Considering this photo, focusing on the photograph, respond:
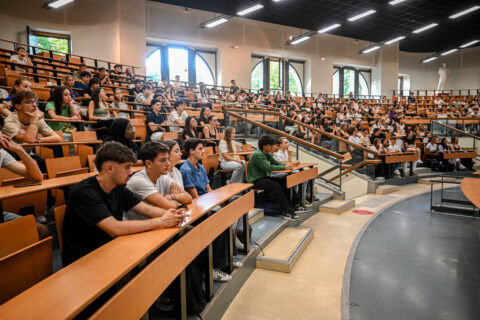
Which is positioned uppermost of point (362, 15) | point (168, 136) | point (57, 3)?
point (362, 15)

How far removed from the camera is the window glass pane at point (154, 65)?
502 inches

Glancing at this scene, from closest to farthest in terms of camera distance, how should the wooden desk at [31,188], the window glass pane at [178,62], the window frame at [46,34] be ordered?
the wooden desk at [31,188]
the window frame at [46,34]
the window glass pane at [178,62]

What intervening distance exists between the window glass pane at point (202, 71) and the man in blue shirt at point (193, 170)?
38.6ft

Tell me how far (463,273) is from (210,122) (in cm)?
425

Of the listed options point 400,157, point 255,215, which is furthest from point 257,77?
point 255,215

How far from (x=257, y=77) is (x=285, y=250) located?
522 inches

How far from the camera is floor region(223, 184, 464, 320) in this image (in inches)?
88.2

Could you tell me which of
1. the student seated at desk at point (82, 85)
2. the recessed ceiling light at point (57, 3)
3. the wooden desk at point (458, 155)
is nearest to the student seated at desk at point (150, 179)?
the student seated at desk at point (82, 85)

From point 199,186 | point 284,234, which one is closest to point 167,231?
point 199,186

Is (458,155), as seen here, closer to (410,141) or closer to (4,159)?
(410,141)

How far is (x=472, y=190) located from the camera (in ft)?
11.8

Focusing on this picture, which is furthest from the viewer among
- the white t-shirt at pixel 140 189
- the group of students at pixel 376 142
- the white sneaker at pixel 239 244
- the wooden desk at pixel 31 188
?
the group of students at pixel 376 142

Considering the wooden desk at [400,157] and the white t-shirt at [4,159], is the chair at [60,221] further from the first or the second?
the wooden desk at [400,157]

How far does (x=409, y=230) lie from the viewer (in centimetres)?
404
